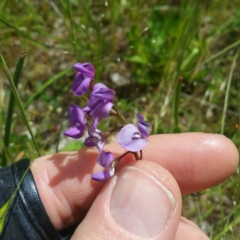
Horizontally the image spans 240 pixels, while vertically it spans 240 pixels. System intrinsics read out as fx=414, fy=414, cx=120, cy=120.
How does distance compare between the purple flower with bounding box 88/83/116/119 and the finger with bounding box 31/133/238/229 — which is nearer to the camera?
the purple flower with bounding box 88/83/116/119

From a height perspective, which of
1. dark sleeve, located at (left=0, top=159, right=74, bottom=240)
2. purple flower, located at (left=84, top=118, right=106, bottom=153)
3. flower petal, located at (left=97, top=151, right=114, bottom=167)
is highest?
purple flower, located at (left=84, top=118, right=106, bottom=153)

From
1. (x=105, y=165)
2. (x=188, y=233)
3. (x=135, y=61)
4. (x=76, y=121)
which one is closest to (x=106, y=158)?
(x=105, y=165)

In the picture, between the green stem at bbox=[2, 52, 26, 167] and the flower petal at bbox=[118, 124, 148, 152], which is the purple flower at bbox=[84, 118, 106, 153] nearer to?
the flower petal at bbox=[118, 124, 148, 152]

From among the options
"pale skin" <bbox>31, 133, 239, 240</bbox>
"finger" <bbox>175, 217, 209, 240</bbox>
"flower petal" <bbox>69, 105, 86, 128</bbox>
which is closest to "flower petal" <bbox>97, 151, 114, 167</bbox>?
"flower petal" <bbox>69, 105, 86, 128</bbox>

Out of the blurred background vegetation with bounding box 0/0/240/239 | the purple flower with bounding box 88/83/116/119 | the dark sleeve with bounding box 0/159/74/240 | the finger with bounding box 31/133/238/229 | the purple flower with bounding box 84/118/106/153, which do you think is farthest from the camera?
the blurred background vegetation with bounding box 0/0/240/239

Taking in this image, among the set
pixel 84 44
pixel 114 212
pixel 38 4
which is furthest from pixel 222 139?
pixel 38 4

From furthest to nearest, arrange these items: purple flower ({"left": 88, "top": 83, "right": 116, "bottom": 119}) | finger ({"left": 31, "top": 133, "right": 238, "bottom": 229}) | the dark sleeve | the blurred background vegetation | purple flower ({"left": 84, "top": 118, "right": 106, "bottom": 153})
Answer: the blurred background vegetation → finger ({"left": 31, "top": 133, "right": 238, "bottom": 229}) → the dark sleeve → purple flower ({"left": 84, "top": 118, "right": 106, "bottom": 153}) → purple flower ({"left": 88, "top": 83, "right": 116, "bottom": 119})
